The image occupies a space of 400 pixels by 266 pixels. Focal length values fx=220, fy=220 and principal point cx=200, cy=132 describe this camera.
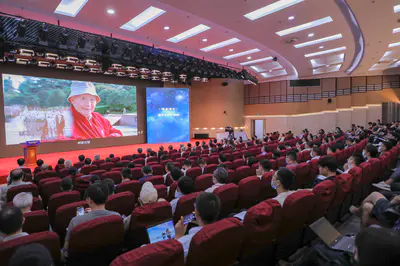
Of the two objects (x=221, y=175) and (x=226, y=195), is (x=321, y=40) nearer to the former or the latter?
(x=221, y=175)

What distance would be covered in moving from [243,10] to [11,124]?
11994 mm

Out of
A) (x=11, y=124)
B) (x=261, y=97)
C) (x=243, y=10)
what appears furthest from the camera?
(x=261, y=97)

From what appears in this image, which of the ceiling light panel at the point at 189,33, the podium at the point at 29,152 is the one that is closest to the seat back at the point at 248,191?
the ceiling light panel at the point at 189,33

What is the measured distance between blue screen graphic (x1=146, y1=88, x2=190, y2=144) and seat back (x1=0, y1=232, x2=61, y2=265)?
47.5ft

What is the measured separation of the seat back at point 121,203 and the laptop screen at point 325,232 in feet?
7.22

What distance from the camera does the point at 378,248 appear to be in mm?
989

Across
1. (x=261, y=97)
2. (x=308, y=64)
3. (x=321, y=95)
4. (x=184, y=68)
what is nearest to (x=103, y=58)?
(x=184, y=68)

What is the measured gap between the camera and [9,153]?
11070 millimetres

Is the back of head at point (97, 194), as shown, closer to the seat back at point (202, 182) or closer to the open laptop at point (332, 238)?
the seat back at point (202, 182)

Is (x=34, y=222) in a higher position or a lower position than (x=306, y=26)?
lower

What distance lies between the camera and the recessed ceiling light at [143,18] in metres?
7.93

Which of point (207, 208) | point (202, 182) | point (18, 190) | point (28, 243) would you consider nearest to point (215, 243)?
point (207, 208)

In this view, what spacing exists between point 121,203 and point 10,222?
4.11 feet

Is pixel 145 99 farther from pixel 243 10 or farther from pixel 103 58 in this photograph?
pixel 243 10
